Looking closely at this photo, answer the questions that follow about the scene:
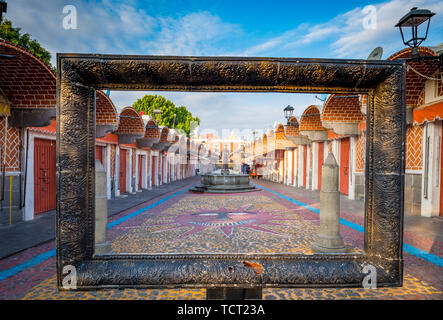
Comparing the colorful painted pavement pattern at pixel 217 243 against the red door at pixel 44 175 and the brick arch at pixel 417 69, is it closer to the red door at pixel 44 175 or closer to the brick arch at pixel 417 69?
the red door at pixel 44 175

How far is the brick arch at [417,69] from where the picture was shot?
6277 millimetres

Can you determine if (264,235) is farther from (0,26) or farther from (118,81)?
(0,26)

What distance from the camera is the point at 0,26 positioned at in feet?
43.6

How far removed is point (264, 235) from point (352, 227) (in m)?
2.57

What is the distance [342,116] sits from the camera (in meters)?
10.4

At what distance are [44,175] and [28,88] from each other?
295 cm

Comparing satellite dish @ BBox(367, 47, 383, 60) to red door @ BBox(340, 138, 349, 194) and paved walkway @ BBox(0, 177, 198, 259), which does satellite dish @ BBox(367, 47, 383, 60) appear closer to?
red door @ BBox(340, 138, 349, 194)

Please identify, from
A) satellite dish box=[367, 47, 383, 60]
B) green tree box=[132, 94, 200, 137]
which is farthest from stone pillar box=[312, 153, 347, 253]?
green tree box=[132, 94, 200, 137]

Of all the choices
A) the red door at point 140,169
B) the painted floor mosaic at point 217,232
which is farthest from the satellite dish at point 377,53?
the red door at point 140,169

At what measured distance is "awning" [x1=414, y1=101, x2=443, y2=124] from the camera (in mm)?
7216

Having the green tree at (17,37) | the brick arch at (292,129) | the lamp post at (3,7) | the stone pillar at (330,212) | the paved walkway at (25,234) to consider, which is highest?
the green tree at (17,37)

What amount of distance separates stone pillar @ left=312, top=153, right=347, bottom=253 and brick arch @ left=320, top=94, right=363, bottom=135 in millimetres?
6230

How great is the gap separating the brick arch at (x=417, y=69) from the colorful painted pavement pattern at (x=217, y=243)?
4.22m
